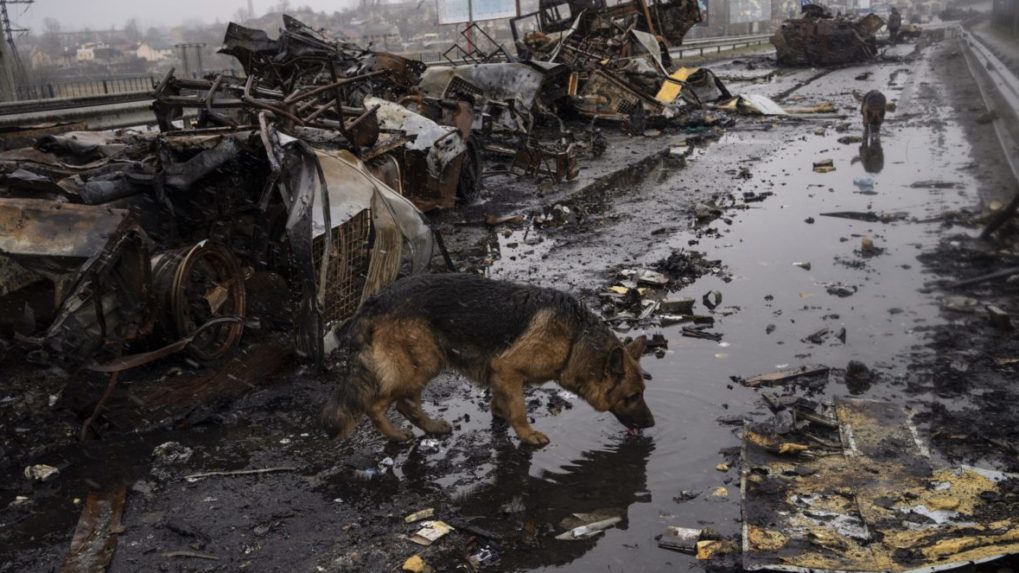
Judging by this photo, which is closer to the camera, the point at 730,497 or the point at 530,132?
the point at 730,497

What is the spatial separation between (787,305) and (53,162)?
23.1 ft

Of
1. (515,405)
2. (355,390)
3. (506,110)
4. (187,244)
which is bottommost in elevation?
(515,405)

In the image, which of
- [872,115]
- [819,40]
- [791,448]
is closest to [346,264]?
[791,448]

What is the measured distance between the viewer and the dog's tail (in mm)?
4520

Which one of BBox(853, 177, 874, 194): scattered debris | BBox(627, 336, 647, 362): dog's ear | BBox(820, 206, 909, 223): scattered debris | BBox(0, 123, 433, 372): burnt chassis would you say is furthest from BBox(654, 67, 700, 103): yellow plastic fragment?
BBox(627, 336, 647, 362): dog's ear

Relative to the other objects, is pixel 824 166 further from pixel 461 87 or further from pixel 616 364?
pixel 616 364

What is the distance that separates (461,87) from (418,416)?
1114cm

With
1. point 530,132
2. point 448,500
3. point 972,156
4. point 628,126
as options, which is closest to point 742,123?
point 628,126

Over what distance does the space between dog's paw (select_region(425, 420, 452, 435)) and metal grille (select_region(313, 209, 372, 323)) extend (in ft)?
4.32

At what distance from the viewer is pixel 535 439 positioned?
187 inches

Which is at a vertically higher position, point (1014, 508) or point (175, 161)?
point (175, 161)

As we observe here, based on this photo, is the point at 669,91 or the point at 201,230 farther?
the point at 669,91

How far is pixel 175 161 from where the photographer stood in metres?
6.57

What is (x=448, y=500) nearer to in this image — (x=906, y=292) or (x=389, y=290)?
(x=389, y=290)
